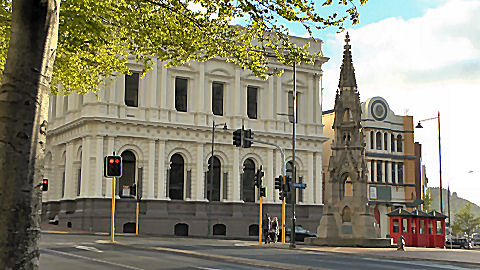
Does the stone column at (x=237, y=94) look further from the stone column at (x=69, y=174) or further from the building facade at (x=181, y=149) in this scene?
the stone column at (x=69, y=174)

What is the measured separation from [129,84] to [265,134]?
12.6 meters

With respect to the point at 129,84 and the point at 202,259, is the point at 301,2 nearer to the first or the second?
the point at 202,259

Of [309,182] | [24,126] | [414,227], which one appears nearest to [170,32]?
[24,126]

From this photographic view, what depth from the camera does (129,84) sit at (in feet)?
170

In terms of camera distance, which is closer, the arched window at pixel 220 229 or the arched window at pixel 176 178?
the arched window at pixel 176 178

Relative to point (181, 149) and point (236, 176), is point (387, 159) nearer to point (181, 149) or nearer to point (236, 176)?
point (236, 176)

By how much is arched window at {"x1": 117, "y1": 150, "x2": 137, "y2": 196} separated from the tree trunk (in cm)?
4424

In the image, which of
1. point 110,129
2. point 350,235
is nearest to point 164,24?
point 350,235

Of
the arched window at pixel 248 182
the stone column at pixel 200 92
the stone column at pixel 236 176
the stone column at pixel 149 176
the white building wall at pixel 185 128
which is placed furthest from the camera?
the arched window at pixel 248 182

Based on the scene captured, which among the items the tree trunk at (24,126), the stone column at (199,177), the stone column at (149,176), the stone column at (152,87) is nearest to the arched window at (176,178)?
the stone column at (199,177)

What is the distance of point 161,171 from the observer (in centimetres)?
5175

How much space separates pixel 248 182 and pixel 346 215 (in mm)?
22843

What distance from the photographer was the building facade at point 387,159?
227ft

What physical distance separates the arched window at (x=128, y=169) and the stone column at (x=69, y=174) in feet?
15.1
